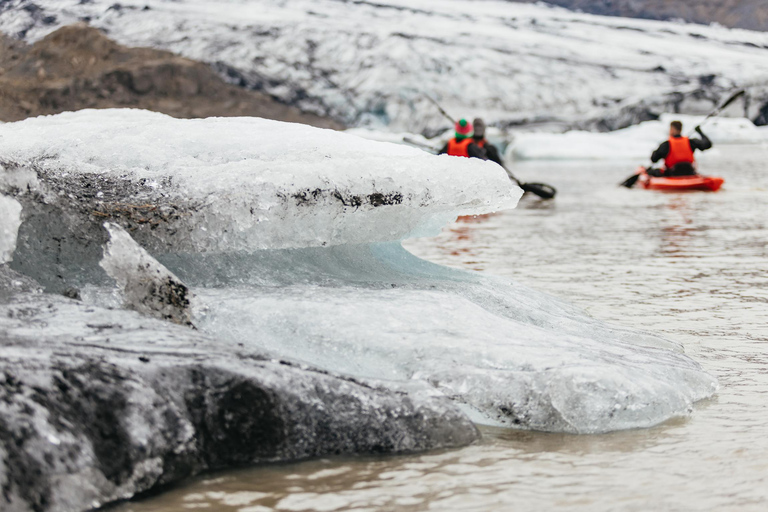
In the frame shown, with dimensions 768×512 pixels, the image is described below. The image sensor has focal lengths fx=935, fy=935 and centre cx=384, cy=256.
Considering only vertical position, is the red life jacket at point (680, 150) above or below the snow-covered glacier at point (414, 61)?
below

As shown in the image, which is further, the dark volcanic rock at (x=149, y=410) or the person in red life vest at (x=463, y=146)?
the person in red life vest at (x=463, y=146)

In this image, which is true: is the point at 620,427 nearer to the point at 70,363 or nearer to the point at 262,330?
the point at 262,330

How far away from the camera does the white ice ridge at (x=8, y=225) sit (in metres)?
2.47

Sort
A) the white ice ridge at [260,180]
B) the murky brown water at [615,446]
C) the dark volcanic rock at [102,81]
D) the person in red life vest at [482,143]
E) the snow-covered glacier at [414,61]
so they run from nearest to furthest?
the murky brown water at [615,446], the white ice ridge at [260,180], the person in red life vest at [482,143], the snow-covered glacier at [414,61], the dark volcanic rock at [102,81]

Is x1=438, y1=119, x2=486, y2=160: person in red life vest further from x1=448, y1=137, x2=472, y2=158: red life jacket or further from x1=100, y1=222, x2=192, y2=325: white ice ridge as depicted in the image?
x1=100, y1=222, x2=192, y2=325: white ice ridge

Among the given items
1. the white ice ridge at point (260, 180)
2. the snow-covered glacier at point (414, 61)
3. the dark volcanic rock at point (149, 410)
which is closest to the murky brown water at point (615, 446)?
the dark volcanic rock at point (149, 410)

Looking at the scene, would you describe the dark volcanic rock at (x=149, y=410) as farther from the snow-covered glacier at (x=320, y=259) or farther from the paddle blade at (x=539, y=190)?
the paddle blade at (x=539, y=190)

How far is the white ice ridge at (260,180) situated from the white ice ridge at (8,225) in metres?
0.26

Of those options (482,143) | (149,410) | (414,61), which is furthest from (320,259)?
(414,61)

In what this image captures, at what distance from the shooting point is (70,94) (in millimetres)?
24703

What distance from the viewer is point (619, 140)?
2058 cm

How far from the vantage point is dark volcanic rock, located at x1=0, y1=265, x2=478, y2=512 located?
1777 mm

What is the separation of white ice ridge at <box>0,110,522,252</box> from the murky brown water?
0.85 m

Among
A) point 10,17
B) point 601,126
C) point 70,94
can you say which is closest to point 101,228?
point 601,126
